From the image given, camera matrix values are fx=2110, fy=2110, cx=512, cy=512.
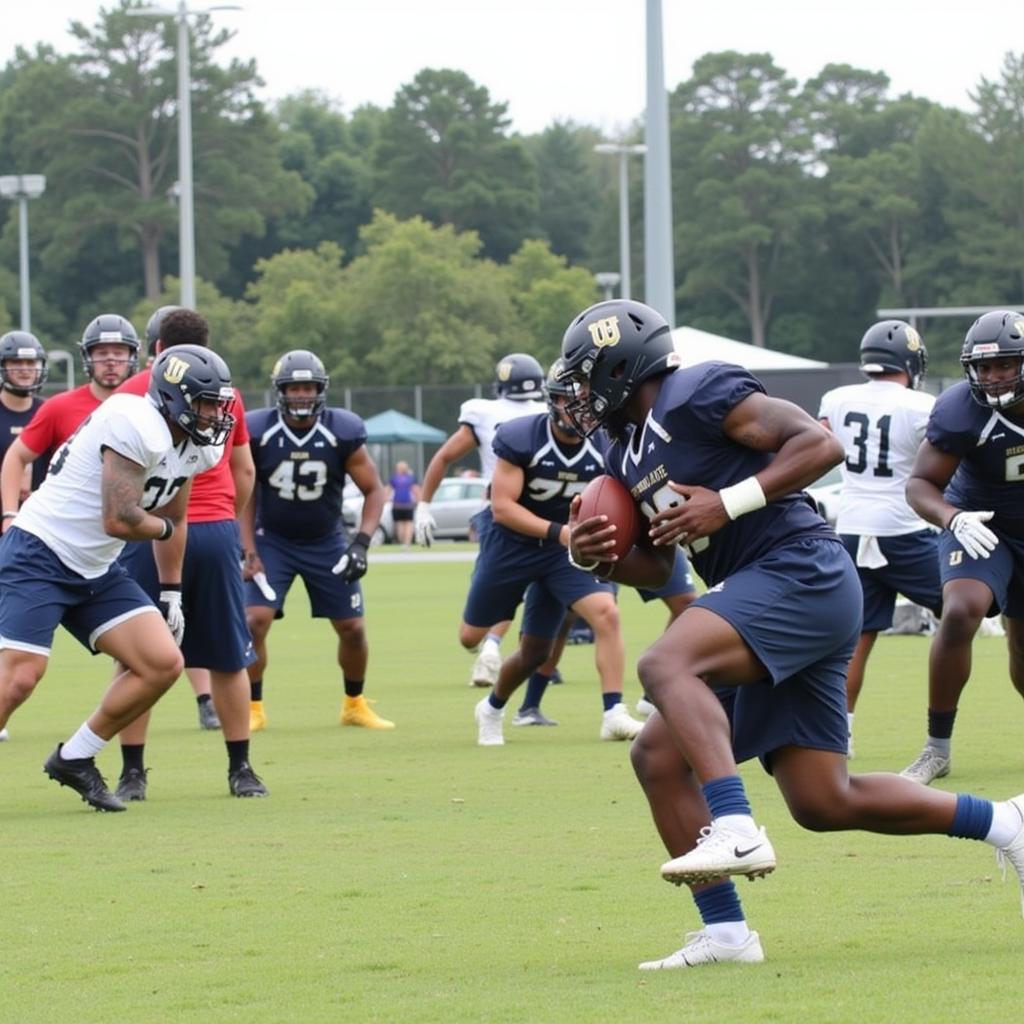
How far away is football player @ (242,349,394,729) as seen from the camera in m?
12.5

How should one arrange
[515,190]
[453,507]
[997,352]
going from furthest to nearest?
[515,190] → [453,507] → [997,352]

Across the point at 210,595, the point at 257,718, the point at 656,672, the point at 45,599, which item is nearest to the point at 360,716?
the point at 257,718

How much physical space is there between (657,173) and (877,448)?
14.6 meters

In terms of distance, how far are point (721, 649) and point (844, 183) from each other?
283 ft

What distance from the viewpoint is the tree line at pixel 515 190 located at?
280 feet

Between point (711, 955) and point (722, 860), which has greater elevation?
point (722, 860)

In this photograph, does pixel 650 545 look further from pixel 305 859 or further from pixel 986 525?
pixel 986 525

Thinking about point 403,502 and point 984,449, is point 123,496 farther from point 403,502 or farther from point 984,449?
point 403,502

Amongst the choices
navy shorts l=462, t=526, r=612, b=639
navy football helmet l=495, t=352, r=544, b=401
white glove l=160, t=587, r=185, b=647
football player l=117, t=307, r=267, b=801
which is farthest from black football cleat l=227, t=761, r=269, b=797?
navy football helmet l=495, t=352, r=544, b=401

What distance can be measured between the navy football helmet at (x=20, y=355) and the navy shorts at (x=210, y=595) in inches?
158

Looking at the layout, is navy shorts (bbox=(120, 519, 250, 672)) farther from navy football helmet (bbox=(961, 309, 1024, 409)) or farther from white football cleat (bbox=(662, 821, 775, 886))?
white football cleat (bbox=(662, 821, 775, 886))

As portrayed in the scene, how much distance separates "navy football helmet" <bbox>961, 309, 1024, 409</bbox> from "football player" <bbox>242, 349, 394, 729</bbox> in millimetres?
4440

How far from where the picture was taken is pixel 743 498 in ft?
19.4

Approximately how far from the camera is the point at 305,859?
8008mm
